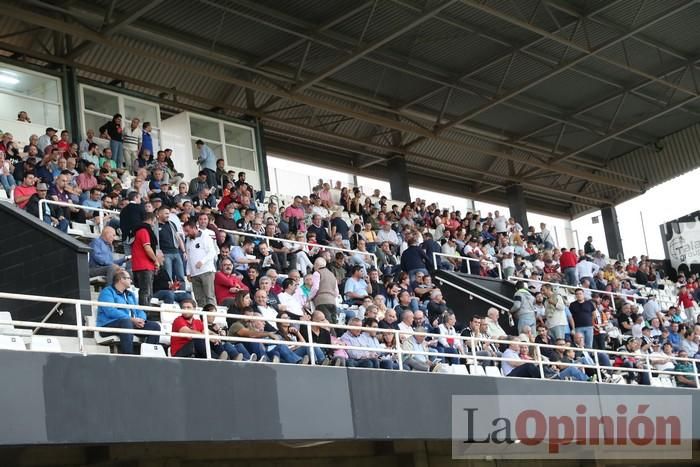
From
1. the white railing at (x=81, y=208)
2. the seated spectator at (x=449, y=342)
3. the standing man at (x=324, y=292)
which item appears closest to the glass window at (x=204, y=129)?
the white railing at (x=81, y=208)

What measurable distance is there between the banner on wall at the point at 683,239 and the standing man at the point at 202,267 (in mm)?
27704

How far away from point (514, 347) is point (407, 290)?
10.2ft

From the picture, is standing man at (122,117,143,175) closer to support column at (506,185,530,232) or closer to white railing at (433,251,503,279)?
white railing at (433,251,503,279)

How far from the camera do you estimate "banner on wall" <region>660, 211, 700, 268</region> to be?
128 ft

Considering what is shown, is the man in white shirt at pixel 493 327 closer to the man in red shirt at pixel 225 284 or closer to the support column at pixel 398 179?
the man in red shirt at pixel 225 284

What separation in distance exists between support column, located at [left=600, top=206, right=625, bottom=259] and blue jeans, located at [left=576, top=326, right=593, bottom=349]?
Answer: 65.1 feet

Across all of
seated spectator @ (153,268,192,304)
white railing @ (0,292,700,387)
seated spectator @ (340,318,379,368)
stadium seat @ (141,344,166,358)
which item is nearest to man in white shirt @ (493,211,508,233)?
white railing @ (0,292,700,387)

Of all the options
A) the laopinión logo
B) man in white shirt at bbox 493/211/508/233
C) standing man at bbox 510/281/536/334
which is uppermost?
man in white shirt at bbox 493/211/508/233

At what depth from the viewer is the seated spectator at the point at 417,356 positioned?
14750 millimetres

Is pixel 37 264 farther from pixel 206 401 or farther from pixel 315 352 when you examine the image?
pixel 315 352

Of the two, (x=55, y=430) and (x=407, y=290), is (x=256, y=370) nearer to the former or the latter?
(x=55, y=430)

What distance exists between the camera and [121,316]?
1133 cm

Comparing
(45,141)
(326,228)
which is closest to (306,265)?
(326,228)

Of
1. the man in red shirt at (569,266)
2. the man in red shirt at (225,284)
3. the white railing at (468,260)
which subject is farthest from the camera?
the man in red shirt at (569,266)
